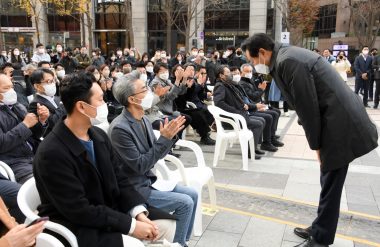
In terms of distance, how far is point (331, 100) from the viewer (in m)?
2.98

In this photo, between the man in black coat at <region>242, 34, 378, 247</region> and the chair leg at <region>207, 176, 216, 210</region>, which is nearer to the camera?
the man in black coat at <region>242, 34, 378, 247</region>

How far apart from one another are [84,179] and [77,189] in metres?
0.10

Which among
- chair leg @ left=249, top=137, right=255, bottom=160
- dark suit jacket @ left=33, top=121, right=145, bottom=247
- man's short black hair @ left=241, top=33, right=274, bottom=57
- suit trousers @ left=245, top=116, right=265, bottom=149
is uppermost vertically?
man's short black hair @ left=241, top=33, right=274, bottom=57

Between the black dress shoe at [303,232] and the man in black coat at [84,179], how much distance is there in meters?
1.59

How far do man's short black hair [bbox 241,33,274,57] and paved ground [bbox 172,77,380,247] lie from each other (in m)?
1.64

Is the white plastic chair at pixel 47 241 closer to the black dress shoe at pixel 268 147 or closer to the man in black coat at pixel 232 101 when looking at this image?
the man in black coat at pixel 232 101

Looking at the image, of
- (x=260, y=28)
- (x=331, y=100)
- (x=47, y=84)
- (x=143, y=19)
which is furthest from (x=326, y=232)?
(x=143, y=19)

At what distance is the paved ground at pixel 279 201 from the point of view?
3.55 m

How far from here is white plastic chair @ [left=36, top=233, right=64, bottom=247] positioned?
6.68 ft

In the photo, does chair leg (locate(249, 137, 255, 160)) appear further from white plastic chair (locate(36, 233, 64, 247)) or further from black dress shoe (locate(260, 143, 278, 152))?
white plastic chair (locate(36, 233, 64, 247))

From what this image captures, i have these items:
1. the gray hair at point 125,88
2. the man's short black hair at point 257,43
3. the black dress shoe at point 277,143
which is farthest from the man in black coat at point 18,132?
the black dress shoe at point 277,143

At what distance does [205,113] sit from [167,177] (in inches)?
156

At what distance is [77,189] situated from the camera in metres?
2.17

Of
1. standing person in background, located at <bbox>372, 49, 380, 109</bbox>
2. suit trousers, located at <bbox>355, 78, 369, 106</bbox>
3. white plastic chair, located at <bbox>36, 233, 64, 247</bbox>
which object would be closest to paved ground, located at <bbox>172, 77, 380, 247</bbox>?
white plastic chair, located at <bbox>36, 233, 64, 247</bbox>
